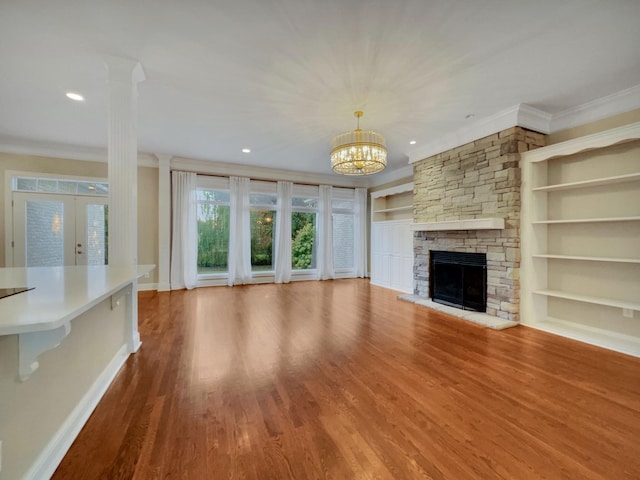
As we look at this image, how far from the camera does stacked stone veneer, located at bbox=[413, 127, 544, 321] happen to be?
146 inches

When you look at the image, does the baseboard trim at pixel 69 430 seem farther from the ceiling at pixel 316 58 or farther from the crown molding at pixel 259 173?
the crown molding at pixel 259 173

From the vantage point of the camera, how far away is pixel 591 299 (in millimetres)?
3100

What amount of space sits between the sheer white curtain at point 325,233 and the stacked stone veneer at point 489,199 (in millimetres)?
3023

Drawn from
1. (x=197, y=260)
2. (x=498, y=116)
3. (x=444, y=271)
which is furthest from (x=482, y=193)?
(x=197, y=260)

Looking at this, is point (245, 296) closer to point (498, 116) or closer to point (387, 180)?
point (387, 180)

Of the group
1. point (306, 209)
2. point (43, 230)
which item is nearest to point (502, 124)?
point (306, 209)

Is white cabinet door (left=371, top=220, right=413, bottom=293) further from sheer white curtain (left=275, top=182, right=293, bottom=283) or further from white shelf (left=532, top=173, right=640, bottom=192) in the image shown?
white shelf (left=532, top=173, right=640, bottom=192)

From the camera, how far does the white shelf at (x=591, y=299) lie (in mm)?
2820

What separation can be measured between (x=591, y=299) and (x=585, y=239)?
802 millimetres

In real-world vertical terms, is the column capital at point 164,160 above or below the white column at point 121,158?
above


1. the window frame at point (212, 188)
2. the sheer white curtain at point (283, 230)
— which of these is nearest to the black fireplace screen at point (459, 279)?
the sheer white curtain at point (283, 230)

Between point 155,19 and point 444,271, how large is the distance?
5.03 metres

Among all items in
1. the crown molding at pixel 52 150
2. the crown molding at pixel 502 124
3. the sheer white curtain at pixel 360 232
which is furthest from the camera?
the sheer white curtain at pixel 360 232

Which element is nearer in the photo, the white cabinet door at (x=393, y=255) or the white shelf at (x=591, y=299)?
the white shelf at (x=591, y=299)
